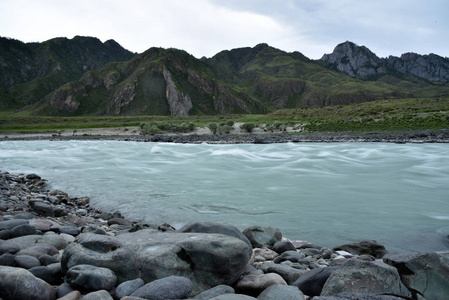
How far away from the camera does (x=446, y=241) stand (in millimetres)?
7672

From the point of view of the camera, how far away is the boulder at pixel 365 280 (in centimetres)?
391

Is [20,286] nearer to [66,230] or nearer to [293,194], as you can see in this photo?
[66,230]

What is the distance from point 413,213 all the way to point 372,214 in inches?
62.9

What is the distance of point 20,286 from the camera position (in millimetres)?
3646

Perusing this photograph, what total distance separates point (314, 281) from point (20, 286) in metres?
3.97

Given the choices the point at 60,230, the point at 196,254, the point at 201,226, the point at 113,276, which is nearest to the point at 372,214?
the point at 201,226

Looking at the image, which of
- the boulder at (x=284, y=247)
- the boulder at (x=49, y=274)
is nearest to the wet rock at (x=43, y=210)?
the boulder at (x=49, y=274)

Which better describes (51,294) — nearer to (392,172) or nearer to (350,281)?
(350,281)

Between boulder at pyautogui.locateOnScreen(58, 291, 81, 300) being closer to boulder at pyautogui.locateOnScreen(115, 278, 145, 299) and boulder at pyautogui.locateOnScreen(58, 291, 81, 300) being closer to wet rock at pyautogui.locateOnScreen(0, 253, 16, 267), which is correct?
boulder at pyautogui.locateOnScreen(115, 278, 145, 299)

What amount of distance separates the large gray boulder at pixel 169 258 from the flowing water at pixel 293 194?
3.75 m

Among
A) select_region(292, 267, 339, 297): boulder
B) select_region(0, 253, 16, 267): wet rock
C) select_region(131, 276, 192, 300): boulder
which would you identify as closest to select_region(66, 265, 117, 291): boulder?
select_region(131, 276, 192, 300): boulder

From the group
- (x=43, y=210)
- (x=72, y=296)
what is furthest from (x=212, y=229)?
(x=43, y=210)

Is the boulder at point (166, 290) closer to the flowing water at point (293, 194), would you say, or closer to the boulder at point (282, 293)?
the boulder at point (282, 293)

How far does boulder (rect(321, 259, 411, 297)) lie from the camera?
3.91 metres
